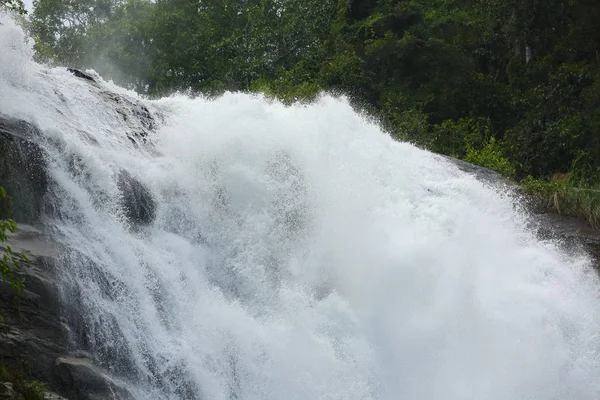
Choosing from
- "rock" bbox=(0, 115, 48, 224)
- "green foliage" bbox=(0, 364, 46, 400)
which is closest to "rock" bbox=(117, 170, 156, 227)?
"rock" bbox=(0, 115, 48, 224)

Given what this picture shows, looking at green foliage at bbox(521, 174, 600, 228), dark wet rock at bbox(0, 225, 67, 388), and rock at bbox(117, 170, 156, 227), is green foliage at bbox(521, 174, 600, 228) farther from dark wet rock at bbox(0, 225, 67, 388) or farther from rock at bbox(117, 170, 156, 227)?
dark wet rock at bbox(0, 225, 67, 388)

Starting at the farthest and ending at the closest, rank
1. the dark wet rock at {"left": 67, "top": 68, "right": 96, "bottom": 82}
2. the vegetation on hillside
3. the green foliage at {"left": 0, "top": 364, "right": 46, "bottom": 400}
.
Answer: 1. the vegetation on hillside
2. the dark wet rock at {"left": 67, "top": 68, "right": 96, "bottom": 82}
3. the green foliage at {"left": 0, "top": 364, "right": 46, "bottom": 400}

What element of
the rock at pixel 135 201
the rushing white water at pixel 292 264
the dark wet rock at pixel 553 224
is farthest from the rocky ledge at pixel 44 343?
the dark wet rock at pixel 553 224

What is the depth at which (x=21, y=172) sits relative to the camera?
38.4ft

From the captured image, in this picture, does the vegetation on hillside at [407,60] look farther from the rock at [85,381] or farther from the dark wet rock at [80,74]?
the rock at [85,381]

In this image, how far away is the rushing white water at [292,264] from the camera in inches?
462

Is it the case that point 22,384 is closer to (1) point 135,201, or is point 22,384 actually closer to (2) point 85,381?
(2) point 85,381

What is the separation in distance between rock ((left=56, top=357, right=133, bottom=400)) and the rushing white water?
0.98 feet

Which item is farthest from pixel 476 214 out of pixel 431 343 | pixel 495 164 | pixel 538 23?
pixel 538 23

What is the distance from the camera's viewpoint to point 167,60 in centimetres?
3012

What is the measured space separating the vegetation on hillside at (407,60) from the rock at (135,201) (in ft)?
35.5

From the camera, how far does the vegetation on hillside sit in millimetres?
25422

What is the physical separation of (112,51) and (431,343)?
19800 millimetres

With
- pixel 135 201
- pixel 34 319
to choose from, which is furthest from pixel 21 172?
pixel 34 319
